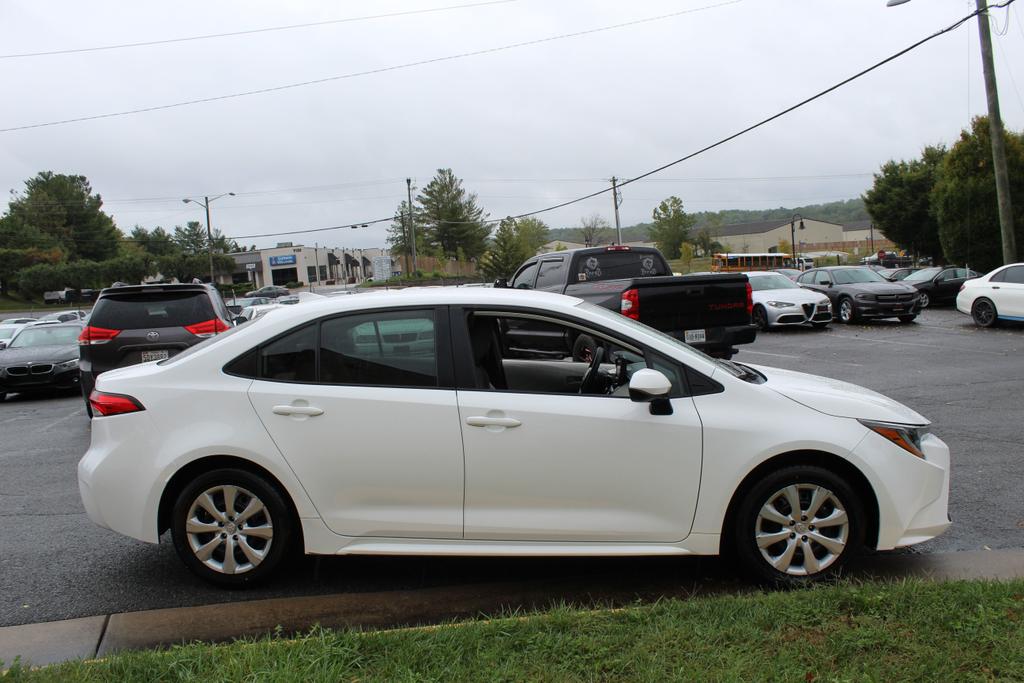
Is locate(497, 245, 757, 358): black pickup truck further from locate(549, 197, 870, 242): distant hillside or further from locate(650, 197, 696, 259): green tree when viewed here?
locate(549, 197, 870, 242): distant hillside

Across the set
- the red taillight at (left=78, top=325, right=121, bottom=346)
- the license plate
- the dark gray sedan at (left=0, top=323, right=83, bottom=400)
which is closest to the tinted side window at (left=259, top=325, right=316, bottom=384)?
the red taillight at (left=78, top=325, right=121, bottom=346)

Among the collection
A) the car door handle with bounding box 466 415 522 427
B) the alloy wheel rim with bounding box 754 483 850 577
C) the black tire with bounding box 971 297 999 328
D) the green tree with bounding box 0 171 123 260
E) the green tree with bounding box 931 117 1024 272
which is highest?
the green tree with bounding box 0 171 123 260

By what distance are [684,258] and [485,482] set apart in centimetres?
8089

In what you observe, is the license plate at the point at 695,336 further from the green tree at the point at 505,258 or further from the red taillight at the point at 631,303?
the green tree at the point at 505,258

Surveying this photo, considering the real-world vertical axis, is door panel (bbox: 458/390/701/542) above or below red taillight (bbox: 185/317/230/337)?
below

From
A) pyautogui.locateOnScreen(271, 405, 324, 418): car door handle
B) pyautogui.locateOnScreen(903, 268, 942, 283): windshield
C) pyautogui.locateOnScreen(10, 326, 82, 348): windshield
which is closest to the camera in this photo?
pyautogui.locateOnScreen(271, 405, 324, 418): car door handle

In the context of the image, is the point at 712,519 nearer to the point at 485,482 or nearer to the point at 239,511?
the point at 485,482

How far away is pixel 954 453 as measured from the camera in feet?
21.6

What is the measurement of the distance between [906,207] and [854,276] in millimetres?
25691

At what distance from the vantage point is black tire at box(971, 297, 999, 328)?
56.6 ft

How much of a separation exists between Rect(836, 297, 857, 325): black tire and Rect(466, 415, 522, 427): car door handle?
59.3 feet

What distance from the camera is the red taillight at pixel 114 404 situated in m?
4.18

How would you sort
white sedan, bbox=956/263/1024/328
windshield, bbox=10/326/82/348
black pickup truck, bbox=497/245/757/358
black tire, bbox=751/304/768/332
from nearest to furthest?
1. black pickup truck, bbox=497/245/757/358
2. windshield, bbox=10/326/82/348
3. white sedan, bbox=956/263/1024/328
4. black tire, bbox=751/304/768/332

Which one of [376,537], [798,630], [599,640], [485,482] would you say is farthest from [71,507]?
[798,630]
